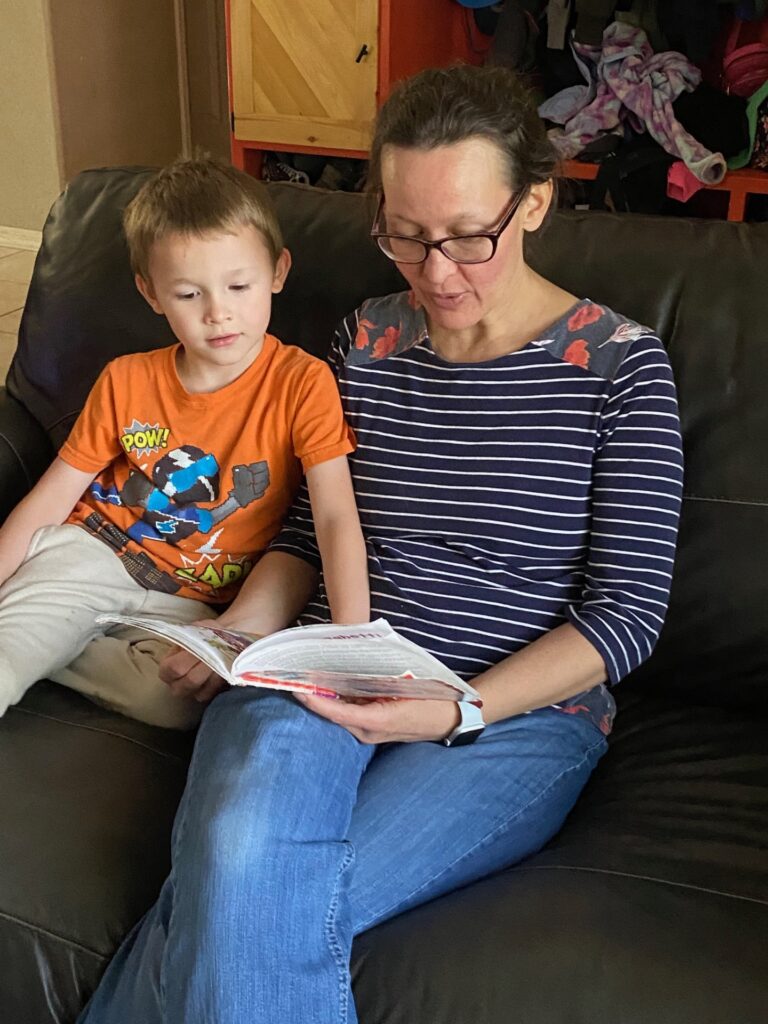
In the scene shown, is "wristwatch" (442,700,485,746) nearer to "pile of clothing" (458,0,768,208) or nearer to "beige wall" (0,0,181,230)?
"pile of clothing" (458,0,768,208)

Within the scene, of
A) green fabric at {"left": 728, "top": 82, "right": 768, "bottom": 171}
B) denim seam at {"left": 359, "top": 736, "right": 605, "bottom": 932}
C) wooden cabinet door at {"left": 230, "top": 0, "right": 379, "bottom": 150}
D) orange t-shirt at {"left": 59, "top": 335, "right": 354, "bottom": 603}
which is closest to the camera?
denim seam at {"left": 359, "top": 736, "right": 605, "bottom": 932}

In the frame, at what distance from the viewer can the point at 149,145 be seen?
16.4 feet

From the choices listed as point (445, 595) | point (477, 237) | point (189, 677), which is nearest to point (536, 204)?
point (477, 237)

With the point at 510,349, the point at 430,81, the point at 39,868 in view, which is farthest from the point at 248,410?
the point at 39,868

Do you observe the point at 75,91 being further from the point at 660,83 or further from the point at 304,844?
the point at 304,844

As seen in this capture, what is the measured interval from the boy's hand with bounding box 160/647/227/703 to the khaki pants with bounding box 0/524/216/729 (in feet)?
0.09

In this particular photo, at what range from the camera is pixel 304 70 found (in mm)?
3340

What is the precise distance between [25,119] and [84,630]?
3.81 meters

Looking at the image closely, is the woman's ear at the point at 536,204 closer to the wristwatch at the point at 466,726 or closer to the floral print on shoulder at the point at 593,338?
the floral print on shoulder at the point at 593,338

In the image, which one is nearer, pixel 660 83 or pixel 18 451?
pixel 18 451

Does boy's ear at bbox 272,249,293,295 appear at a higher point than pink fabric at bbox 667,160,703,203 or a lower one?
higher

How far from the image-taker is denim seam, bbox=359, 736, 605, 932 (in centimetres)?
111

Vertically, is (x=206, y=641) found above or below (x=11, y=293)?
above

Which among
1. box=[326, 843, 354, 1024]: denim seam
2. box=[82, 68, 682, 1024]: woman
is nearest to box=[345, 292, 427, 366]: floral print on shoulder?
box=[82, 68, 682, 1024]: woman
